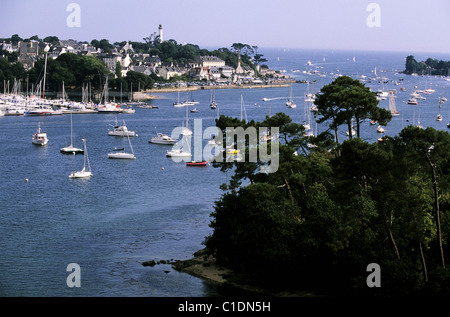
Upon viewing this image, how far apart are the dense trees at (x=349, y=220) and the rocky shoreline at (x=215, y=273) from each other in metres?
0.25

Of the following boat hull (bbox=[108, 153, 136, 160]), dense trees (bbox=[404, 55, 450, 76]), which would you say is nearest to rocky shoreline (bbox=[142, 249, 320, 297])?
boat hull (bbox=[108, 153, 136, 160])

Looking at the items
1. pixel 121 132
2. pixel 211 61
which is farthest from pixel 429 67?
pixel 121 132

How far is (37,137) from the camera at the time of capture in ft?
112

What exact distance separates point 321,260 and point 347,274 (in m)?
0.58

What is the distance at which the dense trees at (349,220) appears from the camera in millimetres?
12602

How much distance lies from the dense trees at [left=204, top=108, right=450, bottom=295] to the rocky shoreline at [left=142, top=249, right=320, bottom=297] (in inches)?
10.0

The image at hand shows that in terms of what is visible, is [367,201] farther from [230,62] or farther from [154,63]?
[230,62]

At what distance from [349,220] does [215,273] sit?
3.41 meters

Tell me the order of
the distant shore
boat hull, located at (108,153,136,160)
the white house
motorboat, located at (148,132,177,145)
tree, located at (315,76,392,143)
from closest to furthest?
tree, located at (315,76,392,143) → boat hull, located at (108,153,136,160) → motorboat, located at (148,132,177,145) → the distant shore → the white house

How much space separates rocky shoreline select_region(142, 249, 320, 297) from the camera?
46.2 ft

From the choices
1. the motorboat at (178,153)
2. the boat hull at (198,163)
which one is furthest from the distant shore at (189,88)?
the boat hull at (198,163)

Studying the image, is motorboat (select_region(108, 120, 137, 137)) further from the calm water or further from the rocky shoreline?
the rocky shoreline

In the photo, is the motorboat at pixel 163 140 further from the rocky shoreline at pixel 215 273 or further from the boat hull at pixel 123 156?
the rocky shoreline at pixel 215 273
